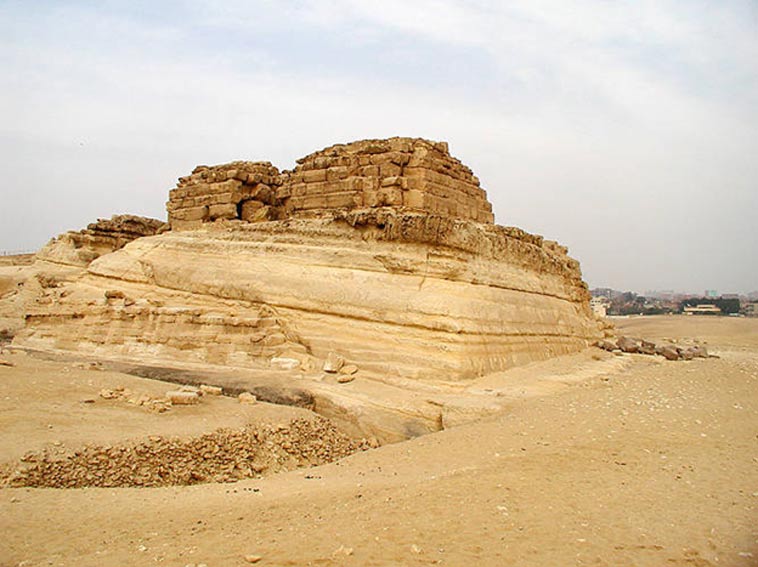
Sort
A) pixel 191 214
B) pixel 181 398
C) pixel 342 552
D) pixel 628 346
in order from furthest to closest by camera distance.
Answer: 1. pixel 628 346
2. pixel 191 214
3. pixel 181 398
4. pixel 342 552

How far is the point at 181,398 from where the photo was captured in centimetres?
719

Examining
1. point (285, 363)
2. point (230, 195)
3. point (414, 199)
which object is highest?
point (230, 195)

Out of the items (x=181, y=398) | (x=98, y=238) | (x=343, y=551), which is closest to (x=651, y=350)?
(x=181, y=398)

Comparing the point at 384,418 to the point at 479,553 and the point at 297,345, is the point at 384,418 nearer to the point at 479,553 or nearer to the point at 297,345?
the point at 297,345

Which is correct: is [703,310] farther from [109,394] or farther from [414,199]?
[109,394]

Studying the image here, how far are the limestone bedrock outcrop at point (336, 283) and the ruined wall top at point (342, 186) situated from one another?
1.2 inches

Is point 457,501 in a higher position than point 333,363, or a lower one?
lower

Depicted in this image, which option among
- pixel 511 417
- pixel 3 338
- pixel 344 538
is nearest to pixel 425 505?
pixel 344 538

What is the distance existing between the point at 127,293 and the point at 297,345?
4120 millimetres

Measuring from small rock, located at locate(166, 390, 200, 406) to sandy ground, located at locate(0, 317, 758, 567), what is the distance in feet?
1.06

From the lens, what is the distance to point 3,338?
12258mm

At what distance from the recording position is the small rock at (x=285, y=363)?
28.8ft

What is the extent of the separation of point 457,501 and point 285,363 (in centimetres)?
504

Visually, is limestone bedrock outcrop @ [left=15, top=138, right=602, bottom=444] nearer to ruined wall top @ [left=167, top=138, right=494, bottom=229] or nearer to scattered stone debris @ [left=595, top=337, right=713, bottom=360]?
ruined wall top @ [left=167, top=138, right=494, bottom=229]
